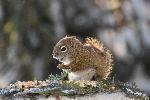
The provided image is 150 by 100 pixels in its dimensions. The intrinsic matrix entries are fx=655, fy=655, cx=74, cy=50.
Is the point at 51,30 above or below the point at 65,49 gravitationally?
above

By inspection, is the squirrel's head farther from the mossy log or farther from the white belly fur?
the mossy log

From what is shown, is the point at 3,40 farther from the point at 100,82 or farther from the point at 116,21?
the point at 100,82

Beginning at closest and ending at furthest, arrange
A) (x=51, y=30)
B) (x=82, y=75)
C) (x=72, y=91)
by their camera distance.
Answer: (x=72, y=91) < (x=82, y=75) < (x=51, y=30)

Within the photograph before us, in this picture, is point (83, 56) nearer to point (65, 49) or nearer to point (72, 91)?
point (65, 49)

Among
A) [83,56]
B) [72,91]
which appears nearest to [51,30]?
[83,56]

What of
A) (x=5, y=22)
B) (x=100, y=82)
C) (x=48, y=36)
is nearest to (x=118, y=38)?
(x=48, y=36)
